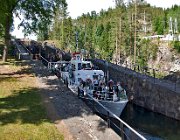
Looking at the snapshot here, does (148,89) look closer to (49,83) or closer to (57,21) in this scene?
(49,83)

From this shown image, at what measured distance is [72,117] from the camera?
17.4 m

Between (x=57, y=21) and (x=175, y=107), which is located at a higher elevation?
(x=57, y=21)

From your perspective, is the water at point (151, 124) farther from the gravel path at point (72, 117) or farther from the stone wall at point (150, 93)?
the gravel path at point (72, 117)

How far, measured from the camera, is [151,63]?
257ft

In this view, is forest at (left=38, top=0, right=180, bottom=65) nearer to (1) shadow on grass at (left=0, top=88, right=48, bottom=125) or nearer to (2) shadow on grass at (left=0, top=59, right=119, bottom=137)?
(2) shadow on grass at (left=0, top=59, right=119, bottom=137)

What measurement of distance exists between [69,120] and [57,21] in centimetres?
8982

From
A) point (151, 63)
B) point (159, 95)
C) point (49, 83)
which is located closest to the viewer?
point (49, 83)

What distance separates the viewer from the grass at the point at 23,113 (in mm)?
14766

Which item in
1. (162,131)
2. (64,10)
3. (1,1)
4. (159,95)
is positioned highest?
(64,10)

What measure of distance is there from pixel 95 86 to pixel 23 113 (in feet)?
38.6

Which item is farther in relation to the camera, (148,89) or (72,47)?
(72,47)

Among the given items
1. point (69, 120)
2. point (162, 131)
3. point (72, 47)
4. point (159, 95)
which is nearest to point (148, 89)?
point (159, 95)

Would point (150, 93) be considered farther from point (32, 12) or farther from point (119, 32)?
point (119, 32)

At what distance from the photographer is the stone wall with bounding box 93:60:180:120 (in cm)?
2948
